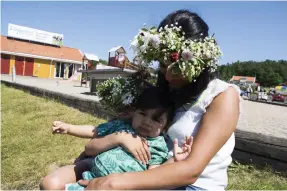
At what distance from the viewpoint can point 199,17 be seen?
2.22m

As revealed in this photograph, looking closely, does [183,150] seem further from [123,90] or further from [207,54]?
[123,90]

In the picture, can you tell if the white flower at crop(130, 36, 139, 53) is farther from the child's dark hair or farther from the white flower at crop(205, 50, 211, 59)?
the white flower at crop(205, 50, 211, 59)

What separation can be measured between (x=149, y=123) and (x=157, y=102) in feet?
0.52

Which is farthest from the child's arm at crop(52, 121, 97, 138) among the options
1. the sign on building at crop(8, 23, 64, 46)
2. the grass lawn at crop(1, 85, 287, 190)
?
the sign on building at crop(8, 23, 64, 46)

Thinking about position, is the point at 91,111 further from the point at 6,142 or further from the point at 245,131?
the point at 245,131

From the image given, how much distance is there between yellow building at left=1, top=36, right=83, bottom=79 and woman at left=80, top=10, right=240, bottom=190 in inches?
1538

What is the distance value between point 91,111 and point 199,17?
20.6 ft

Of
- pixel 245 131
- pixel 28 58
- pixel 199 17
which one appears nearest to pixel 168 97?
pixel 199 17

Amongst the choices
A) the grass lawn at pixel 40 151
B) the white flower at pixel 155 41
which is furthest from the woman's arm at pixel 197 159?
the grass lawn at pixel 40 151

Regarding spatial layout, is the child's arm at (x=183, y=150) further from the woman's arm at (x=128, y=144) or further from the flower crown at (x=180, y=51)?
the flower crown at (x=180, y=51)

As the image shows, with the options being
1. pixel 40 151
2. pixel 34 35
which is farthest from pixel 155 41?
pixel 34 35

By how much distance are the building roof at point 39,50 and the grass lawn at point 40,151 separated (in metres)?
31.5

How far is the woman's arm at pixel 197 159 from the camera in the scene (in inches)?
66.6

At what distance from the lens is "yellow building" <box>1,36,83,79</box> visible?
38.1 meters
